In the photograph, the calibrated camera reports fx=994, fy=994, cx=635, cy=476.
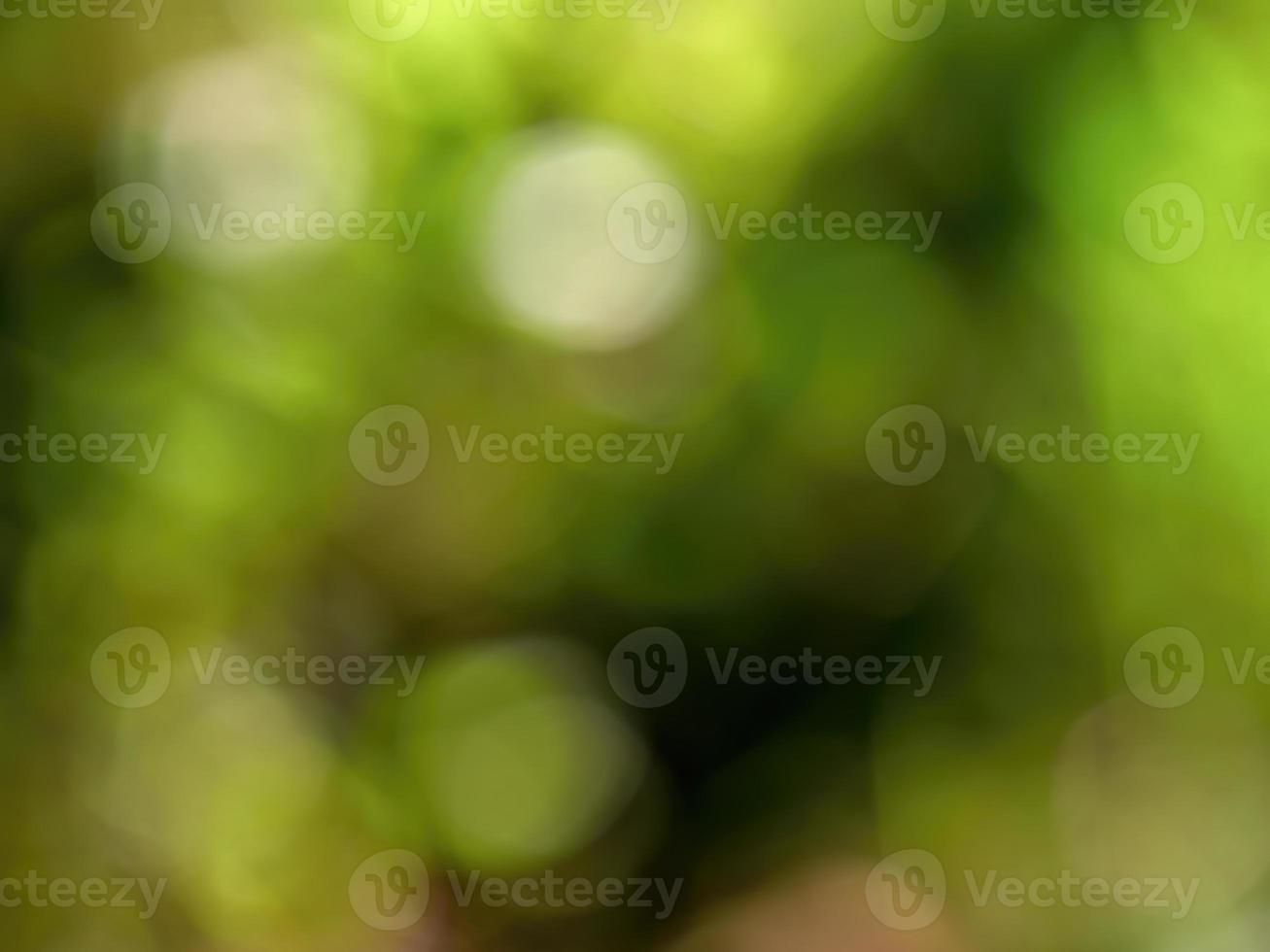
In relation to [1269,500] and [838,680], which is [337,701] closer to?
[838,680]

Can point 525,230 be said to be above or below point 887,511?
above

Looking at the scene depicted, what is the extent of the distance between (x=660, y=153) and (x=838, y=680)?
1.25 feet

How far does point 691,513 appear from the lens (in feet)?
2.21

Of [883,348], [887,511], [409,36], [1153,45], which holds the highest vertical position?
[1153,45]

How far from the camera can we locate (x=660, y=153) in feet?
2.24

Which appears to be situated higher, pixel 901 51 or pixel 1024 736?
pixel 901 51

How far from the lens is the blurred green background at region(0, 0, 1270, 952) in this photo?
2.19 ft

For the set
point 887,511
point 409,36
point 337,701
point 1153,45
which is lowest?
point 337,701

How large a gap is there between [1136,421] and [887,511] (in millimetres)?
182

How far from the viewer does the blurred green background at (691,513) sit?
0.67 metres

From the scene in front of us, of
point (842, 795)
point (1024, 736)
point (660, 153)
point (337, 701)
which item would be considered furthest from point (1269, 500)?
point (337, 701)

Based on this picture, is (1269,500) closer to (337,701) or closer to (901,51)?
(901,51)

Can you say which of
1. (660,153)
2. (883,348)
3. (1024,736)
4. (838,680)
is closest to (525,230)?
(660,153)

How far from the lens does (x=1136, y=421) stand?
680 mm
